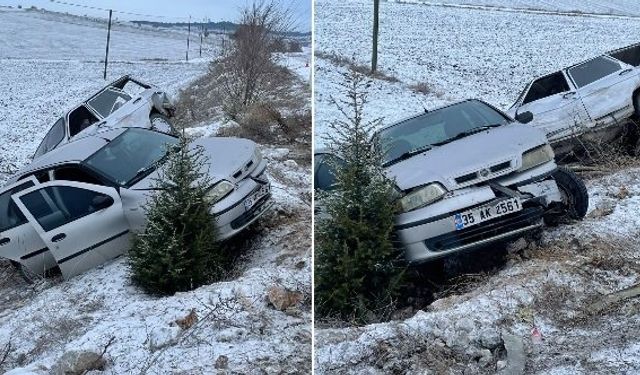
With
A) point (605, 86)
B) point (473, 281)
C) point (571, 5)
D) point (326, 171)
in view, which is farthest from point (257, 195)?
point (605, 86)

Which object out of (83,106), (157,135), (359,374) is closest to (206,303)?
(359,374)

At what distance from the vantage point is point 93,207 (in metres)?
3.85

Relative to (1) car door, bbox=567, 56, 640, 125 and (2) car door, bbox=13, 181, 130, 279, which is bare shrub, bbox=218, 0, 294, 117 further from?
(1) car door, bbox=567, 56, 640, 125

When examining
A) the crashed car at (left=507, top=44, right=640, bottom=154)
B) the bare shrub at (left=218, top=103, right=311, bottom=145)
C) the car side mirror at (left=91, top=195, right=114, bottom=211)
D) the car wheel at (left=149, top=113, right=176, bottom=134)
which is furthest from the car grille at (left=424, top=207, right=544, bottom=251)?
the car wheel at (left=149, top=113, right=176, bottom=134)

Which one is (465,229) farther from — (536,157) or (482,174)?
(536,157)

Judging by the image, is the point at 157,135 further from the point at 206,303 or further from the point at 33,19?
the point at 206,303

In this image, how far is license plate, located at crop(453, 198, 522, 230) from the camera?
2961 millimetres

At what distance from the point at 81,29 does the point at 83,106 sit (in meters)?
1.31

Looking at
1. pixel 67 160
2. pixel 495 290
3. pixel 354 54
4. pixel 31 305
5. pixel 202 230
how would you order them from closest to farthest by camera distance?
pixel 354 54, pixel 495 290, pixel 31 305, pixel 202 230, pixel 67 160

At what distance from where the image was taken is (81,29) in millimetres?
3342

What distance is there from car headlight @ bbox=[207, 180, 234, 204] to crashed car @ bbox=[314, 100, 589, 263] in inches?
37.7

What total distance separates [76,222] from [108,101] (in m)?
1.82

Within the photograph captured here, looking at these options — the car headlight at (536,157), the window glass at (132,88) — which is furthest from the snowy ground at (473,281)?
the window glass at (132,88)

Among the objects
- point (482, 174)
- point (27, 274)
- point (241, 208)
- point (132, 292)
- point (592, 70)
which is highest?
point (592, 70)
